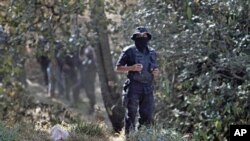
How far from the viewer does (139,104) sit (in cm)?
771

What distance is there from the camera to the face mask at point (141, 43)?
7.56m

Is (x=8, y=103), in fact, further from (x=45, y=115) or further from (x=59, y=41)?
(x=59, y=41)

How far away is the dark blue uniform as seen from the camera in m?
7.51

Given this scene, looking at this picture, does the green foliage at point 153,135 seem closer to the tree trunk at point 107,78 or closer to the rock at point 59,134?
the rock at point 59,134

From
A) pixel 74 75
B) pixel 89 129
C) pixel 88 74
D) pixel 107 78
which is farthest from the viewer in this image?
pixel 74 75

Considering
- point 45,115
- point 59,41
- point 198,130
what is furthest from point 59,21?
point 198,130

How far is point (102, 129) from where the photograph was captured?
8.16 meters

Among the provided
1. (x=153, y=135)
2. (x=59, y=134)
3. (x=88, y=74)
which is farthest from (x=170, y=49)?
(x=88, y=74)

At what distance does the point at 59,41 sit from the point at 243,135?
436cm

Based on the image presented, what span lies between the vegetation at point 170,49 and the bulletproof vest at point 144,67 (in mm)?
811

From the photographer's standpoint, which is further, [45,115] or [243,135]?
[45,115]

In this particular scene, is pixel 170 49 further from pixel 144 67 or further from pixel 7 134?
pixel 7 134

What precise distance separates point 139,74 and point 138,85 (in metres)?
0.17

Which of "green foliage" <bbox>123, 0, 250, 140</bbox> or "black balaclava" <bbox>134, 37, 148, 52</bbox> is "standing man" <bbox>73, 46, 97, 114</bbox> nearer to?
"green foliage" <bbox>123, 0, 250, 140</bbox>
